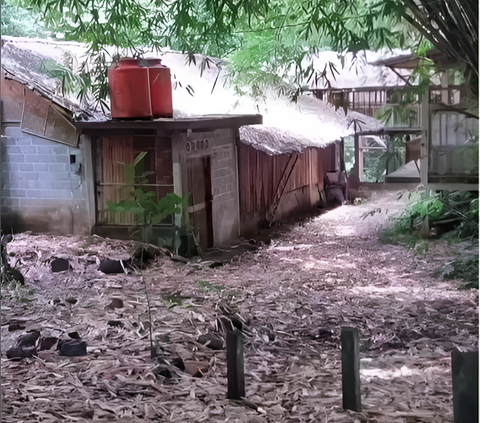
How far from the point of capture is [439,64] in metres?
1.92

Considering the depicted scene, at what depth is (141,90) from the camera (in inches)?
85.4

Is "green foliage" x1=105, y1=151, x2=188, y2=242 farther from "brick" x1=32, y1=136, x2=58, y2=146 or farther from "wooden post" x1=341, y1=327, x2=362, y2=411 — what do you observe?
"wooden post" x1=341, y1=327, x2=362, y2=411

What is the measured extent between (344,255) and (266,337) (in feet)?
1.16

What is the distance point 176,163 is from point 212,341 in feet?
1.93

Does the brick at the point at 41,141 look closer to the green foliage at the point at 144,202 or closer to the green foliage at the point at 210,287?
the green foliage at the point at 144,202

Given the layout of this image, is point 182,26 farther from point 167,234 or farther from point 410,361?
point 410,361

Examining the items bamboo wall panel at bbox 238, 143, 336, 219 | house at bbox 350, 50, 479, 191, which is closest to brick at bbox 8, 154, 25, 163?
bamboo wall panel at bbox 238, 143, 336, 219

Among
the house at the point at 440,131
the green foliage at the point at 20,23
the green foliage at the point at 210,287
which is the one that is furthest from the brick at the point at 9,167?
the house at the point at 440,131

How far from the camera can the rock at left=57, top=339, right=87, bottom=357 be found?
7.11 ft

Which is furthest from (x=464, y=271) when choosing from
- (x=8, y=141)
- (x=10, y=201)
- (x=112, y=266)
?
(x=8, y=141)

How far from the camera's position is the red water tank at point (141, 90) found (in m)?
2.17

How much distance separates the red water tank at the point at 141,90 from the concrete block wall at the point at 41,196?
0.89 feet

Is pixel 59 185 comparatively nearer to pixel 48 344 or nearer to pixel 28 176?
pixel 28 176

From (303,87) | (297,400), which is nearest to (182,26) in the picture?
(303,87)
